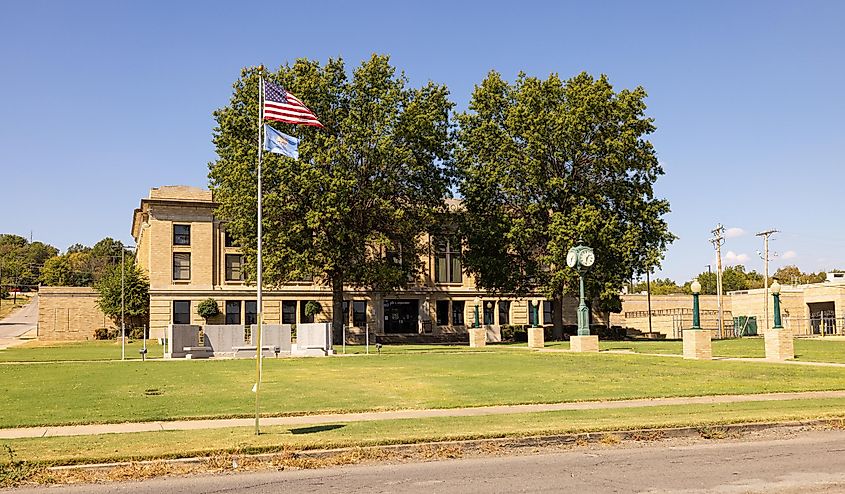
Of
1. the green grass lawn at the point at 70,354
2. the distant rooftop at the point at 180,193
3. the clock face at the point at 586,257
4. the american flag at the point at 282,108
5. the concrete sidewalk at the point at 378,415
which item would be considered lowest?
the green grass lawn at the point at 70,354

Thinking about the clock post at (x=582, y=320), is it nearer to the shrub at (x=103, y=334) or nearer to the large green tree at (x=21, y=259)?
the shrub at (x=103, y=334)

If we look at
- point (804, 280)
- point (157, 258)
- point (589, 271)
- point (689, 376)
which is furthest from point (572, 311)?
point (804, 280)

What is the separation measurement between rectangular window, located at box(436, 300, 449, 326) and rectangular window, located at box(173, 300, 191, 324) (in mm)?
21162

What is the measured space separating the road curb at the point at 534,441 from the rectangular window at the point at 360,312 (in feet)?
182

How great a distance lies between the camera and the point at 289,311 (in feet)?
221

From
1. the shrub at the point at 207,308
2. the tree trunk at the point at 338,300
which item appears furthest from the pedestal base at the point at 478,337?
the shrub at the point at 207,308

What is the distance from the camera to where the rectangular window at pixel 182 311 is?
6359 centimetres

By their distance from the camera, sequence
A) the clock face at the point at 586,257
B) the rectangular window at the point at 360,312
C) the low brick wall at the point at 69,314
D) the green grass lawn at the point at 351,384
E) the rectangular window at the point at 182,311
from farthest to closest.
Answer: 1. the low brick wall at the point at 69,314
2. the rectangular window at the point at 360,312
3. the rectangular window at the point at 182,311
4. the clock face at the point at 586,257
5. the green grass lawn at the point at 351,384

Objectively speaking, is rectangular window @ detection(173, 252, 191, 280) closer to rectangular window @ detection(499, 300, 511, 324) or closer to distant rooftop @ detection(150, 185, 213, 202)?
distant rooftop @ detection(150, 185, 213, 202)

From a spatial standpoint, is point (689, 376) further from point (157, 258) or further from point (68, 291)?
point (68, 291)

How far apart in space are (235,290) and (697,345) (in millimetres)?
42311

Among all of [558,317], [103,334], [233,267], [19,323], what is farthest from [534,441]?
[19,323]

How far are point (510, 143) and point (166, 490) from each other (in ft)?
149

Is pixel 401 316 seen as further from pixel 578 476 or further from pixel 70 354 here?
pixel 578 476
